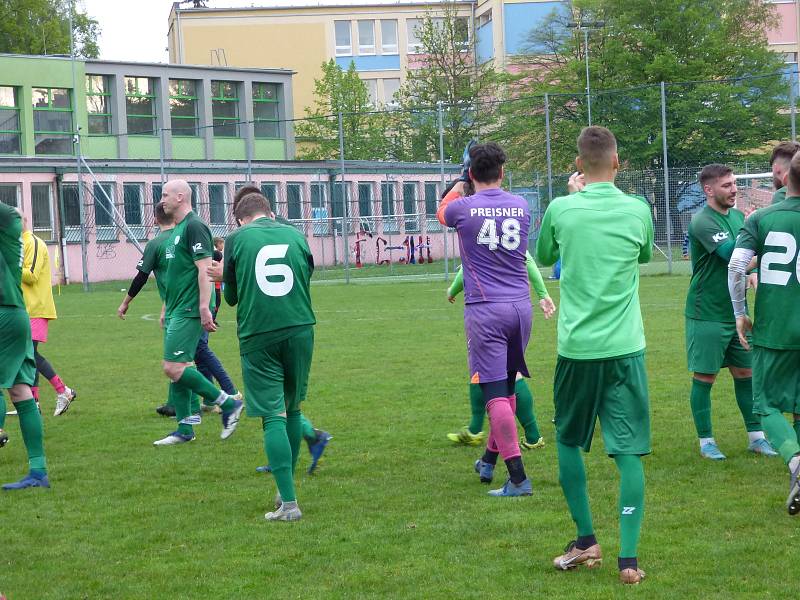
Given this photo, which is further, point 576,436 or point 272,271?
point 272,271

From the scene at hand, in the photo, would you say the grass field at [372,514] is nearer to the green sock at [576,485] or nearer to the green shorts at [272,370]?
the green sock at [576,485]

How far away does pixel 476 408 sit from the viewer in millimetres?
8461

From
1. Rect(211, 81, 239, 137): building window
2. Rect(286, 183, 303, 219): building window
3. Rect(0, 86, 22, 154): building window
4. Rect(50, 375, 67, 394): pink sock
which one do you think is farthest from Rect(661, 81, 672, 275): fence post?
Rect(211, 81, 239, 137): building window

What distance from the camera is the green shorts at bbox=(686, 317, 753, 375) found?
25.3ft

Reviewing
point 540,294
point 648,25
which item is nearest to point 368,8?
point 648,25

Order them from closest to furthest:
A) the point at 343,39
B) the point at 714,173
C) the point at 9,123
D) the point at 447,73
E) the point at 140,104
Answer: the point at 714,173 → the point at 9,123 → the point at 140,104 → the point at 447,73 → the point at 343,39

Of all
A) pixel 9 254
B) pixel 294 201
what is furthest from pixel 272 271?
pixel 294 201

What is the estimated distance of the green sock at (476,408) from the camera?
833 centimetres

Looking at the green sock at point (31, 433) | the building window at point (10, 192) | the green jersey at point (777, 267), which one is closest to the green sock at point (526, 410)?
the green jersey at point (777, 267)

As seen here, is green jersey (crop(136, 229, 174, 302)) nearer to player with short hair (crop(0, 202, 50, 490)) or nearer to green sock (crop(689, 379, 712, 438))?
player with short hair (crop(0, 202, 50, 490))

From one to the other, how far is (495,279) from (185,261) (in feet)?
9.72

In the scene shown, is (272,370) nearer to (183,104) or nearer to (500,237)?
(500,237)

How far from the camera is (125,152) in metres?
43.8

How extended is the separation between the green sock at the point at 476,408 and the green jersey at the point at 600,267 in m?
2.95
